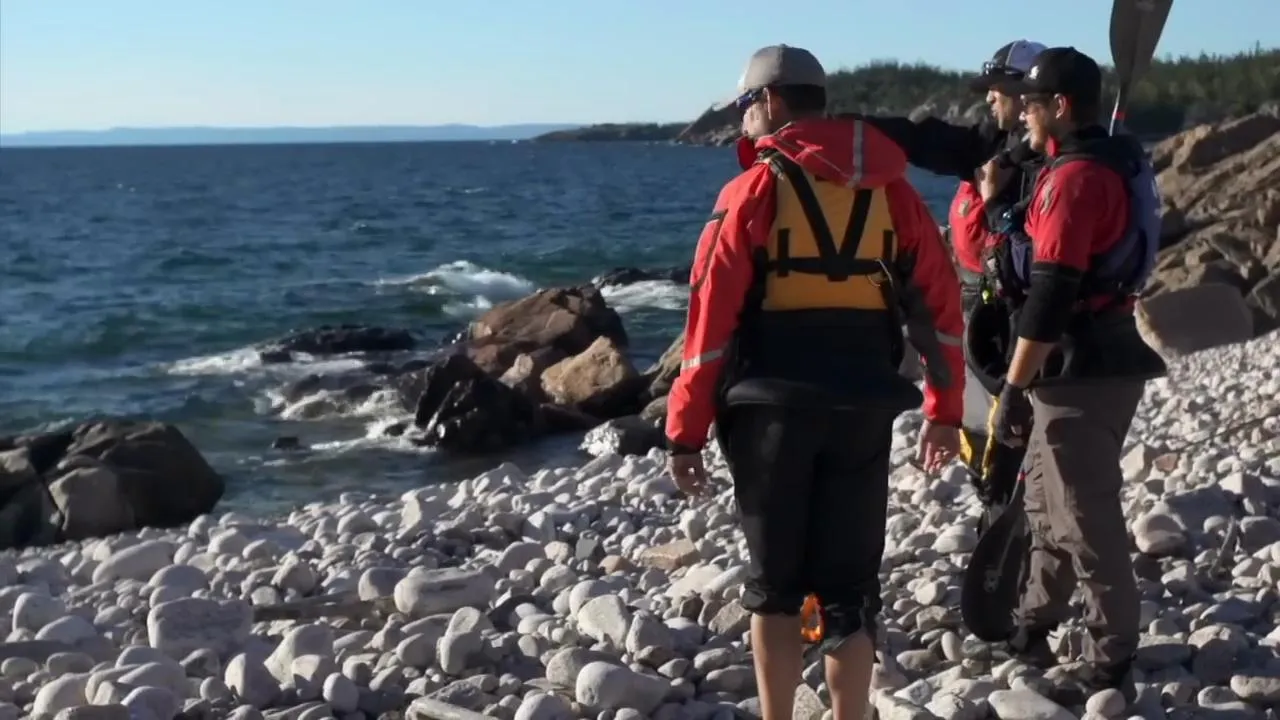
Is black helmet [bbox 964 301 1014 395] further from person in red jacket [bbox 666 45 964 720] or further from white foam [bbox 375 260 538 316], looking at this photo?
white foam [bbox 375 260 538 316]

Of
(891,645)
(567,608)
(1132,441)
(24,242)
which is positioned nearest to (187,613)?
(567,608)

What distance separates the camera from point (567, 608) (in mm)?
6055

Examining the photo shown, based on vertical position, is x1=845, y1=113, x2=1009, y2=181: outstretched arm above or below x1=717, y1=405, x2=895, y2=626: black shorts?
above

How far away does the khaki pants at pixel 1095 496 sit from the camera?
4.59 metres

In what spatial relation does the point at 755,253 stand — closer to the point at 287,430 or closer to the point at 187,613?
the point at 187,613

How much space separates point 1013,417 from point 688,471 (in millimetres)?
1126

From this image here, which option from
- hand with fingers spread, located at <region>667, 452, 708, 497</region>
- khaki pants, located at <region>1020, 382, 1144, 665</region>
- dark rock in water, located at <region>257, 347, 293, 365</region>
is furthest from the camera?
dark rock in water, located at <region>257, 347, 293, 365</region>

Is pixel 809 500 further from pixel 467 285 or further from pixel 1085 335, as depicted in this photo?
pixel 467 285

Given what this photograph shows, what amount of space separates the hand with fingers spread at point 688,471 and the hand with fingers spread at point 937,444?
2.15ft

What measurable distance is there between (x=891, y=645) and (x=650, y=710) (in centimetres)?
98

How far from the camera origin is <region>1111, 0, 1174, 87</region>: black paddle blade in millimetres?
5512

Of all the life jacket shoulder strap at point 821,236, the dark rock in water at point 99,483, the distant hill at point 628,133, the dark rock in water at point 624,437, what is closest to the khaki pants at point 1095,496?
the life jacket shoulder strap at point 821,236

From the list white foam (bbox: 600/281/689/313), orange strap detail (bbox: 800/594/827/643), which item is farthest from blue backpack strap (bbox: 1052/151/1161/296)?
white foam (bbox: 600/281/689/313)

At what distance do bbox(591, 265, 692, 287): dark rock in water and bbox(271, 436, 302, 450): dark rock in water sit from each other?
14.1 meters
